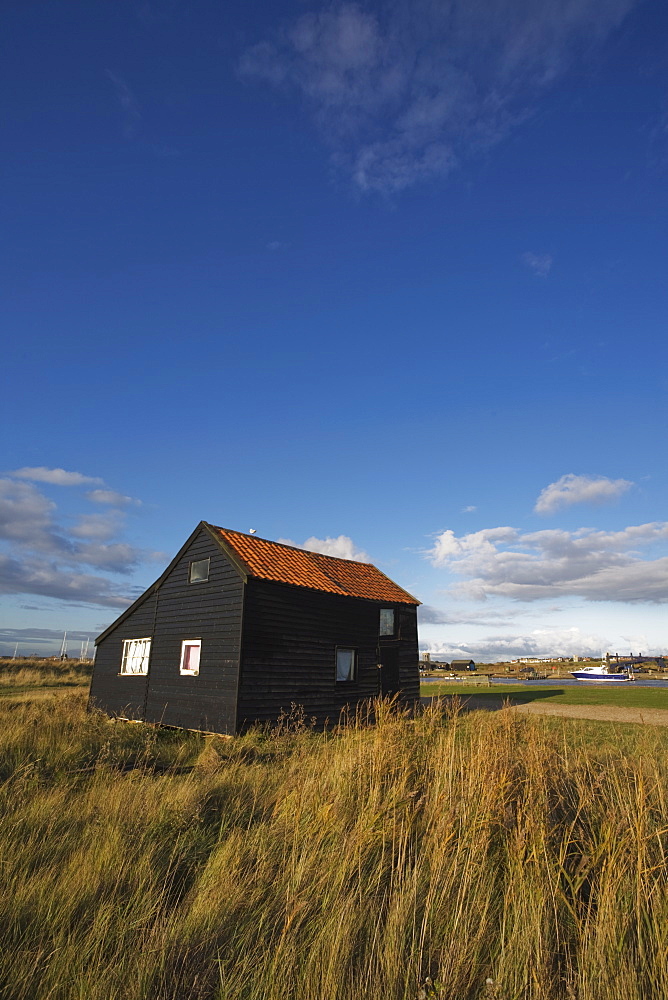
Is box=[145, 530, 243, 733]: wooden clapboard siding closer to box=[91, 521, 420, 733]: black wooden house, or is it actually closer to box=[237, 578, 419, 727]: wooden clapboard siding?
box=[91, 521, 420, 733]: black wooden house

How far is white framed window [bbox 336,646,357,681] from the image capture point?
19.3 m

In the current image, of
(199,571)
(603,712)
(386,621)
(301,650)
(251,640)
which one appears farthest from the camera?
(386,621)

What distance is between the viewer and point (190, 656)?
1870 centimetres

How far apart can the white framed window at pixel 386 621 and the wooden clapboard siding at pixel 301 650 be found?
1.62ft

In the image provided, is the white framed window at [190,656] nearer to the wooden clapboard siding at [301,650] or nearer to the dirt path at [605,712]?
the wooden clapboard siding at [301,650]

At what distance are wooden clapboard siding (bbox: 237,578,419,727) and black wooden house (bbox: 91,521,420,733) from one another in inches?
1.4

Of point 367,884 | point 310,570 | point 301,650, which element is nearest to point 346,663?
point 301,650

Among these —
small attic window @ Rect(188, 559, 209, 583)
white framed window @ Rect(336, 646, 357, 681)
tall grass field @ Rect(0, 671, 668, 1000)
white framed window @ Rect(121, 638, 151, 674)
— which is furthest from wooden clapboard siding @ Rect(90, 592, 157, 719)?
tall grass field @ Rect(0, 671, 668, 1000)

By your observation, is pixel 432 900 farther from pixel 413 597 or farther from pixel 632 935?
pixel 413 597

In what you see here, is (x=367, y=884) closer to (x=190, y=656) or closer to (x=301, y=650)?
(x=301, y=650)

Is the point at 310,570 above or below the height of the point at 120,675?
above

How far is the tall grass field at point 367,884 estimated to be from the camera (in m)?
→ 3.25

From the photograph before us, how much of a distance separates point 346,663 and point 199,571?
6.48 metres

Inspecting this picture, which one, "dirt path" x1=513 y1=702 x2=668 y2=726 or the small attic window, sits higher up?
the small attic window
